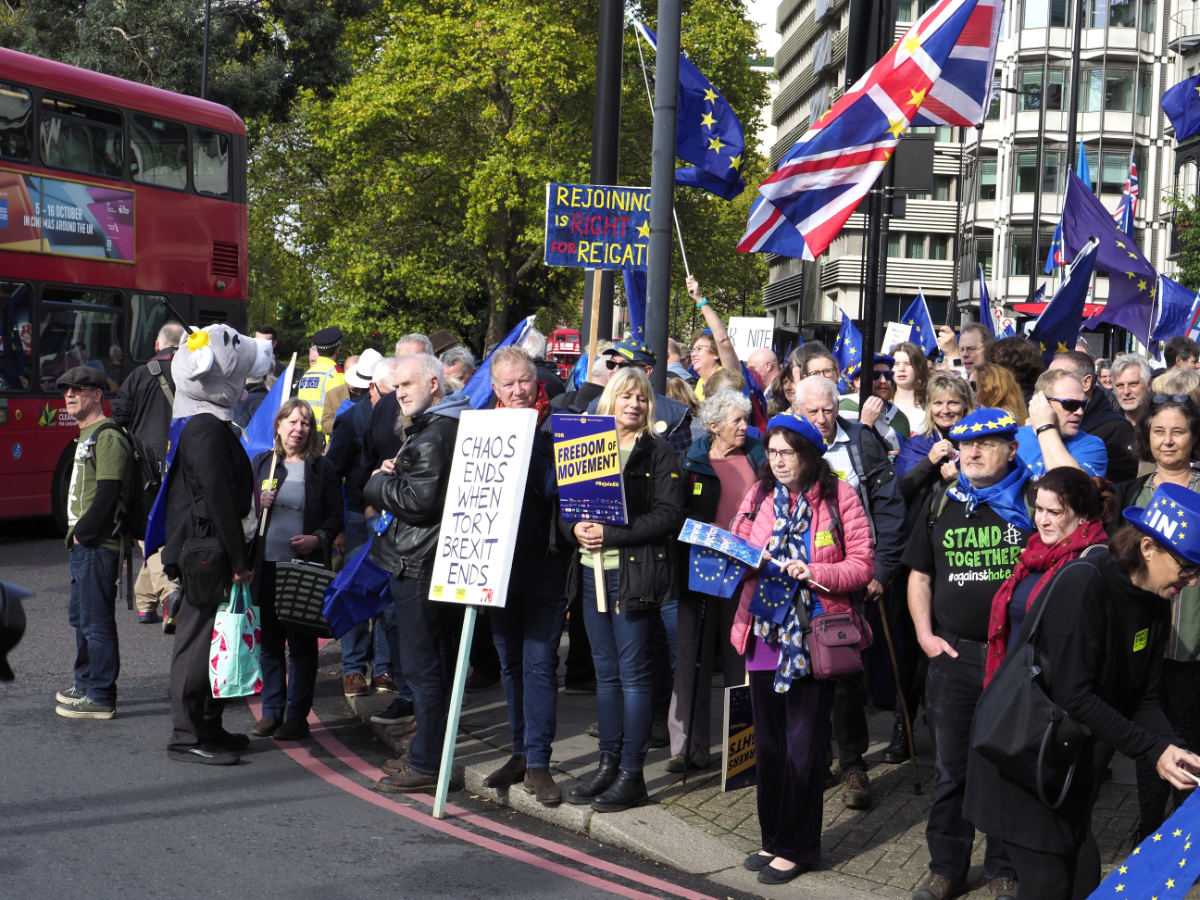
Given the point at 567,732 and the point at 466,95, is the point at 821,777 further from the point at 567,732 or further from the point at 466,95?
the point at 466,95

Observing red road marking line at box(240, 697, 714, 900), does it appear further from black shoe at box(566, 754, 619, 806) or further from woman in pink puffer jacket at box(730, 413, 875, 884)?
woman in pink puffer jacket at box(730, 413, 875, 884)

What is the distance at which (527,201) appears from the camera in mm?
35906

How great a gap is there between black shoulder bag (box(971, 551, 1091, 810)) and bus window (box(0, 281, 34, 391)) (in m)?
11.9

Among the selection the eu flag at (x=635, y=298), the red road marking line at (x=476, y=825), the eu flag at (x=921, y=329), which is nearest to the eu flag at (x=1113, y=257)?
the eu flag at (x=921, y=329)

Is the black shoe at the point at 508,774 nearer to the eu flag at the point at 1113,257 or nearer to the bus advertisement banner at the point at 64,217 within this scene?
the eu flag at the point at 1113,257

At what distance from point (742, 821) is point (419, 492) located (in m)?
2.06

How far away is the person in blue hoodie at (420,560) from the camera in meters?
6.57

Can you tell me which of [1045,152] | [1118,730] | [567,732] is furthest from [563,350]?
[1118,730]

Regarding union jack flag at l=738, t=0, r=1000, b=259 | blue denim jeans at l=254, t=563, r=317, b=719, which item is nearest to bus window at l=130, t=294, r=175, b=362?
blue denim jeans at l=254, t=563, r=317, b=719

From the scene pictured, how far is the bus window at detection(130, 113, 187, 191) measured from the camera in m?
15.1

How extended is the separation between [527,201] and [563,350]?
17.9 metres

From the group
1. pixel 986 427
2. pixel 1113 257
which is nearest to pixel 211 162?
pixel 1113 257

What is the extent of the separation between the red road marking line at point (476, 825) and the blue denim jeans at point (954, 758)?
36.1 inches

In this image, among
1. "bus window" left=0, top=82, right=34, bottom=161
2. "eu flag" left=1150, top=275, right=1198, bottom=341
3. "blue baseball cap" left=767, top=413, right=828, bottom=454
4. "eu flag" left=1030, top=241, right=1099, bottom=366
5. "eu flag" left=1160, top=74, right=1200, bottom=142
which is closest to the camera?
"blue baseball cap" left=767, top=413, right=828, bottom=454
